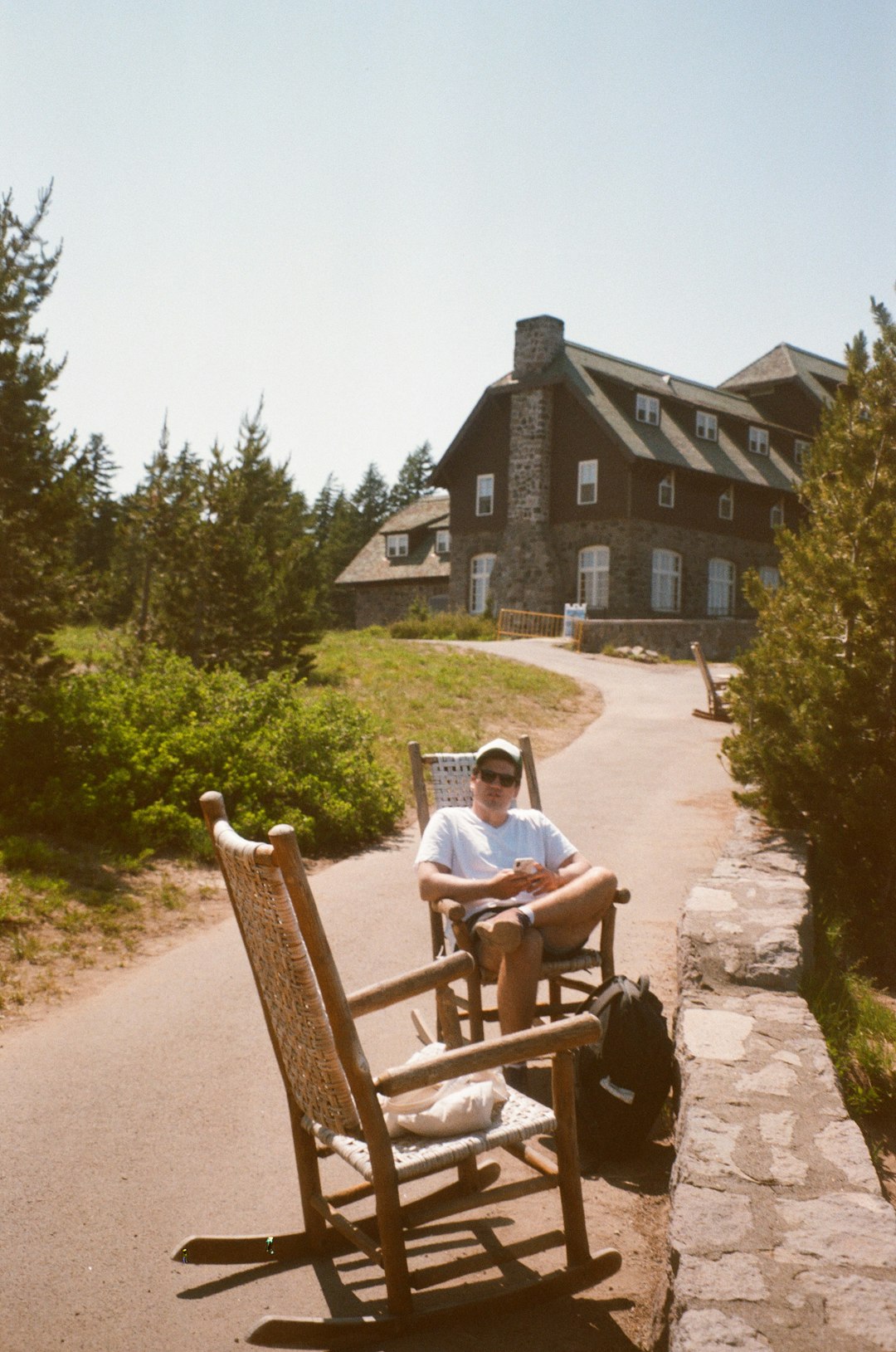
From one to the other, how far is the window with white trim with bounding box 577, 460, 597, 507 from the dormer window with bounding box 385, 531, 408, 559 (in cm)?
1296

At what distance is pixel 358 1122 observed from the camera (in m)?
2.96

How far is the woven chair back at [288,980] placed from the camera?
2.86m

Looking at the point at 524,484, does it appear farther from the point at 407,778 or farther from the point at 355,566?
the point at 407,778

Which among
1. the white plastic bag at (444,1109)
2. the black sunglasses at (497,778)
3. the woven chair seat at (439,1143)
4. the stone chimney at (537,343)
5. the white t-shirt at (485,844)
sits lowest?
the woven chair seat at (439,1143)

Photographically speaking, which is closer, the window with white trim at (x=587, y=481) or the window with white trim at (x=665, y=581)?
the window with white trim at (x=587, y=481)

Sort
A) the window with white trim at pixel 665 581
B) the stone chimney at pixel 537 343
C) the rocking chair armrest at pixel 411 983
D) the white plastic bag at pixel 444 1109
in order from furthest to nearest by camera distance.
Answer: the stone chimney at pixel 537 343 → the window with white trim at pixel 665 581 → the rocking chair armrest at pixel 411 983 → the white plastic bag at pixel 444 1109

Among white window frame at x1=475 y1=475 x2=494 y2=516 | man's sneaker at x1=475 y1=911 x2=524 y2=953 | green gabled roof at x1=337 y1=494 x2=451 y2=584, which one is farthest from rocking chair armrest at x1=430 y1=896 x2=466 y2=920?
green gabled roof at x1=337 y1=494 x2=451 y2=584

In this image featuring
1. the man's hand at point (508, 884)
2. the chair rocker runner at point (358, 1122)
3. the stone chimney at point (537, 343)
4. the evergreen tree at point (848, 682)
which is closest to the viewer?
the chair rocker runner at point (358, 1122)

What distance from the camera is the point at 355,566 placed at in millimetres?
49000

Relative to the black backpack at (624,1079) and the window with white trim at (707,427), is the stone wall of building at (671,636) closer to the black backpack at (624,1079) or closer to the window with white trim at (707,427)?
the window with white trim at (707,427)

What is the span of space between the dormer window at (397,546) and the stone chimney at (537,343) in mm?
11866

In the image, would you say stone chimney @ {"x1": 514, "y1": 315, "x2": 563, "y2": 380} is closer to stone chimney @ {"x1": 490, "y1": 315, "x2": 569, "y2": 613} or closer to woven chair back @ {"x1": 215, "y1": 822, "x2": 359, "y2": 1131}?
stone chimney @ {"x1": 490, "y1": 315, "x2": 569, "y2": 613}

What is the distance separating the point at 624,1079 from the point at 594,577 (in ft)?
107

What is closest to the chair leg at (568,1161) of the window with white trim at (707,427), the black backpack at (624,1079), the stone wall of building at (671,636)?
the black backpack at (624,1079)
